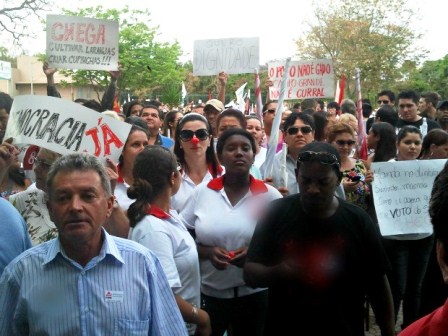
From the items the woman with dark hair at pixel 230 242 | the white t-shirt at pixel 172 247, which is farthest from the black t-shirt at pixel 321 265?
the woman with dark hair at pixel 230 242

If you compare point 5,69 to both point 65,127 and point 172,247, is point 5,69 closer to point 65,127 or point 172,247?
point 65,127

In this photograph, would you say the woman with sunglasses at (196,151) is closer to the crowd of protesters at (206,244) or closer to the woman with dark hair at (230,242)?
the crowd of protesters at (206,244)

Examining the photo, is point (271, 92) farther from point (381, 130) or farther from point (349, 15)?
point (349, 15)

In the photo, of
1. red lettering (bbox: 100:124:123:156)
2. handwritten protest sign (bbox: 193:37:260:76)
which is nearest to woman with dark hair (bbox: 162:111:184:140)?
handwritten protest sign (bbox: 193:37:260:76)

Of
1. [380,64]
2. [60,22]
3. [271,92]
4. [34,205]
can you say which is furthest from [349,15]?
[34,205]

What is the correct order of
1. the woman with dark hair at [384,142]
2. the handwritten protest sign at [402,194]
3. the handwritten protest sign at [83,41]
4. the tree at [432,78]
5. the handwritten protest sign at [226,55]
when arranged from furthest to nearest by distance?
the tree at [432,78] < the handwritten protest sign at [226,55] < the handwritten protest sign at [83,41] < the woman with dark hair at [384,142] < the handwritten protest sign at [402,194]

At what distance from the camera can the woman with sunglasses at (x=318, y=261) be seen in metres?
3.10

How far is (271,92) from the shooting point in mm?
9922

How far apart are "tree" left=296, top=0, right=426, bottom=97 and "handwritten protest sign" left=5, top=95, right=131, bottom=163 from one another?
1150 inches

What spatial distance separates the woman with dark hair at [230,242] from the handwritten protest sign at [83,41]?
4304 millimetres

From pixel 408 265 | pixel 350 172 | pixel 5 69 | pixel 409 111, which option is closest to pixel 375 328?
pixel 408 265

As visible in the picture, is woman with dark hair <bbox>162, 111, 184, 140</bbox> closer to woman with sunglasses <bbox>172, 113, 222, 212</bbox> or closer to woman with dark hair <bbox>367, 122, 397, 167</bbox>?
woman with dark hair <bbox>367, 122, 397, 167</bbox>

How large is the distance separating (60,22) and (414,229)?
17.0ft

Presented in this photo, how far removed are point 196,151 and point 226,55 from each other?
524cm
